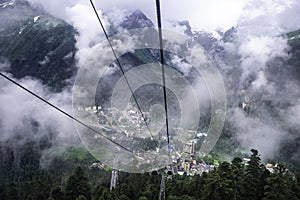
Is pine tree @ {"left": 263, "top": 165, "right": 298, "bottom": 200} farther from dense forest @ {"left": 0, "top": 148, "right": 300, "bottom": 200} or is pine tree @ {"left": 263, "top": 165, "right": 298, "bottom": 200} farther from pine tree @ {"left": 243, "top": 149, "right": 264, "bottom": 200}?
pine tree @ {"left": 243, "top": 149, "right": 264, "bottom": 200}

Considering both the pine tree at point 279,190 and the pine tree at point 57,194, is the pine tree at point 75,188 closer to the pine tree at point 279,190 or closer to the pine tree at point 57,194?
the pine tree at point 57,194

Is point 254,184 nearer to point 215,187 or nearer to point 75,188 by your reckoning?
point 215,187

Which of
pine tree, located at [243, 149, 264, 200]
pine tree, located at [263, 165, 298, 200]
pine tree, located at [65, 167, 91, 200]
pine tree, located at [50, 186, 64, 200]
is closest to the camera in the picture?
pine tree, located at [263, 165, 298, 200]

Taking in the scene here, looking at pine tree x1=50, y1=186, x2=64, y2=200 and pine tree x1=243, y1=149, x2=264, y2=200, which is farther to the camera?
pine tree x1=50, y1=186, x2=64, y2=200

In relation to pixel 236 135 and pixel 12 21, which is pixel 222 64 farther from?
pixel 12 21

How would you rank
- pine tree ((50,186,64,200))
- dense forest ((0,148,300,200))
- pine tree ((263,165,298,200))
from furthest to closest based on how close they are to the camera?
pine tree ((50,186,64,200)), dense forest ((0,148,300,200)), pine tree ((263,165,298,200))

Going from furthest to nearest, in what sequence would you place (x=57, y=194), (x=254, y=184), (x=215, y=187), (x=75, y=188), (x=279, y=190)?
(x=57, y=194) < (x=75, y=188) < (x=254, y=184) < (x=215, y=187) < (x=279, y=190)

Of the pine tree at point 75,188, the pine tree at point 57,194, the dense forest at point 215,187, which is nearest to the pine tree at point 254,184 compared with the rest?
→ the dense forest at point 215,187

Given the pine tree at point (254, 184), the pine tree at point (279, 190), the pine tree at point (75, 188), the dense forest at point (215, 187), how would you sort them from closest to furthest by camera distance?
the pine tree at point (279, 190) → the dense forest at point (215, 187) → the pine tree at point (254, 184) → the pine tree at point (75, 188)

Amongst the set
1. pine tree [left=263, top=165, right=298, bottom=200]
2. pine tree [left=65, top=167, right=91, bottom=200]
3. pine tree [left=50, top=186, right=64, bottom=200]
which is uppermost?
pine tree [left=263, top=165, right=298, bottom=200]

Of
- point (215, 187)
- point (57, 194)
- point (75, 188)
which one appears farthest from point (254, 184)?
point (57, 194)

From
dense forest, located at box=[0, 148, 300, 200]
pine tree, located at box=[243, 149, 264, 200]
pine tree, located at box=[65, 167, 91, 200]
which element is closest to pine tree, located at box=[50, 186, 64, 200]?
dense forest, located at box=[0, 148, 300, 200]
